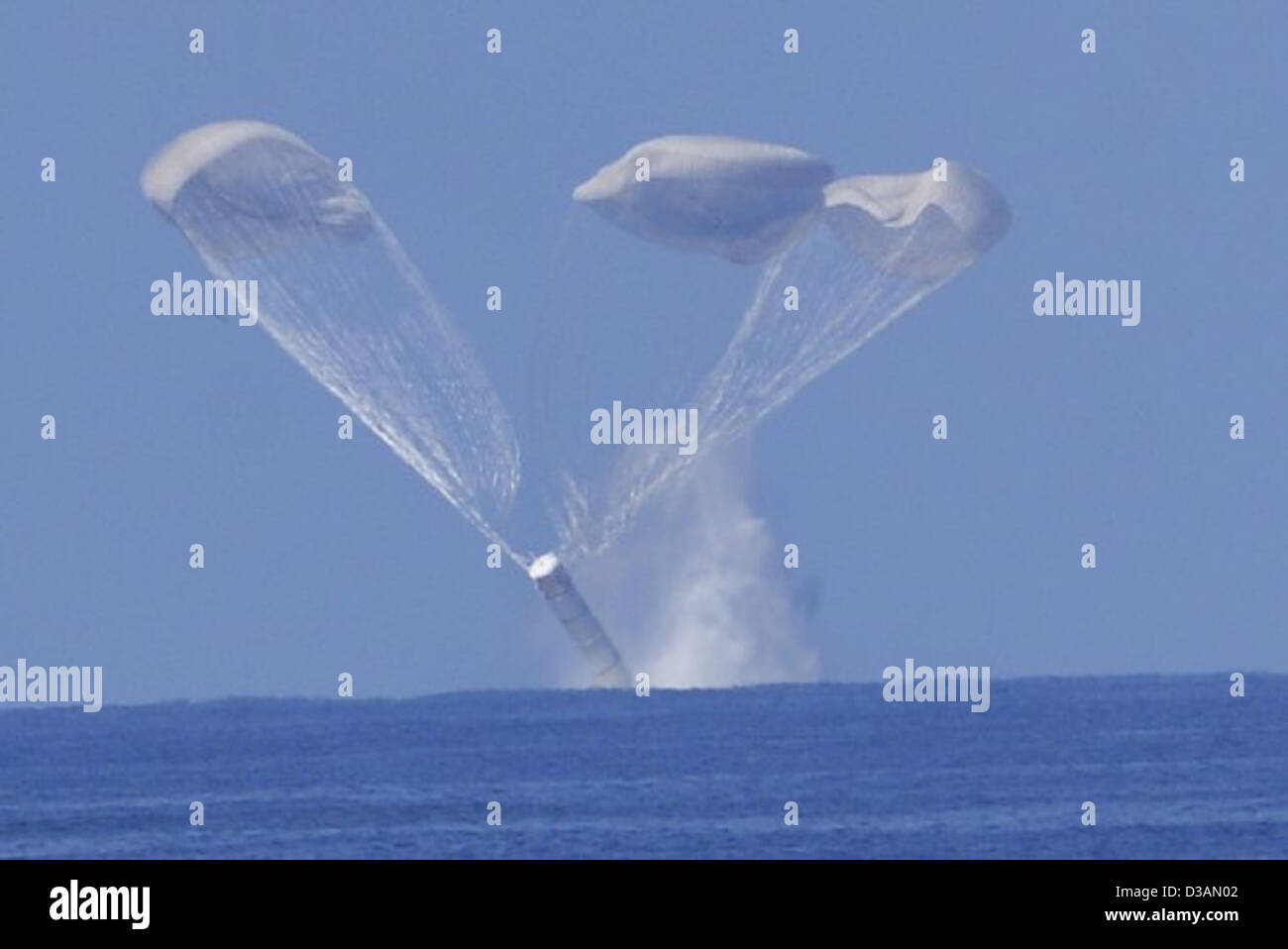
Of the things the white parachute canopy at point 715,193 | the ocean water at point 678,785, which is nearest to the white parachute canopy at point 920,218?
the white parachute canopy at point 715,193

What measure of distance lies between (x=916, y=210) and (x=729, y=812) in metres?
15.4

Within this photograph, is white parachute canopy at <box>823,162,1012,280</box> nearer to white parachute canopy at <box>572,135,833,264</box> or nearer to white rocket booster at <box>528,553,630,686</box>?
white parachute canopy at <box>572,135,833,264</box>

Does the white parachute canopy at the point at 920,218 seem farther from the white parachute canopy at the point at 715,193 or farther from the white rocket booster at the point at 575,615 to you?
the white rocket booster at the point at 575,615

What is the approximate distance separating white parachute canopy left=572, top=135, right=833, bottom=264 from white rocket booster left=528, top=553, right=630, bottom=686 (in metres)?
15.0

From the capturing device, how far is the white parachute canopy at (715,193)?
75.3m

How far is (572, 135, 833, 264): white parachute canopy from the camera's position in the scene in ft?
247

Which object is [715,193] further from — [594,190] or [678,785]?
[678,785]

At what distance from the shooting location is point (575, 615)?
94.4 meters

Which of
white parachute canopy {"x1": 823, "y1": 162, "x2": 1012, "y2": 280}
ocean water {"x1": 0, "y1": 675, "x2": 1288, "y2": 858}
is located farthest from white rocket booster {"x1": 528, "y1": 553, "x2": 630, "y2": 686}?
white parachute canopy {"x1": 823, "y1": 162, "x2": 1012, "y2": 280}

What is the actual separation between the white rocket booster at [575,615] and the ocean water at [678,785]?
7.08 ft
